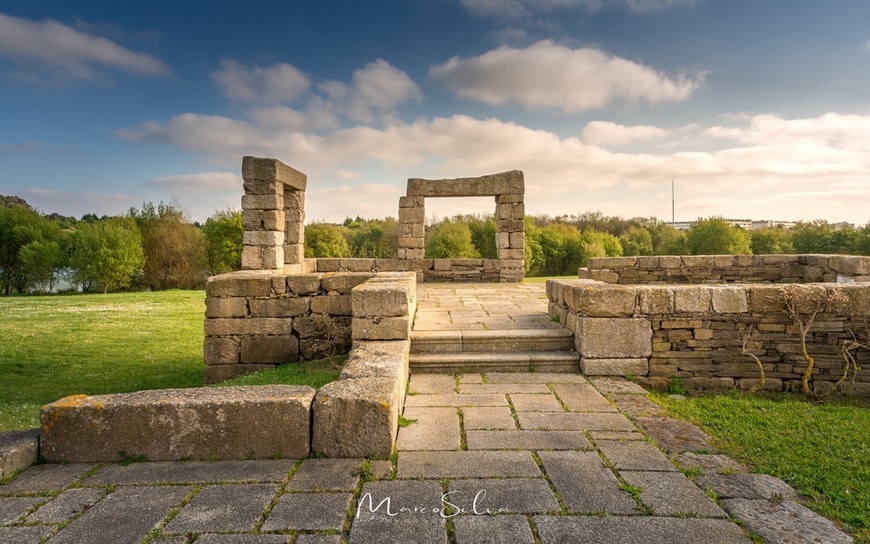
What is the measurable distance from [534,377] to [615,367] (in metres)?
0.89

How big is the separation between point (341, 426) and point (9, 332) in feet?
43.2

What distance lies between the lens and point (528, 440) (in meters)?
3.45

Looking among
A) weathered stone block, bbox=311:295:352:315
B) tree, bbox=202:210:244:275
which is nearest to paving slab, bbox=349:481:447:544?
weathered stone block, bbox=311:295:352:315

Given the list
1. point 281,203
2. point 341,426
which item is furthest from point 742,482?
point 281,203

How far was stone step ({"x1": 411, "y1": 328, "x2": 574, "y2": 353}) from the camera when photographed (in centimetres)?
560

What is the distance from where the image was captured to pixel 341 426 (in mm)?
3189

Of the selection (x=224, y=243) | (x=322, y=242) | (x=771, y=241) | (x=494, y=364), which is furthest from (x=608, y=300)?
(x=771, y=241)

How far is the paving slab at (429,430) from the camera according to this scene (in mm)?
3381

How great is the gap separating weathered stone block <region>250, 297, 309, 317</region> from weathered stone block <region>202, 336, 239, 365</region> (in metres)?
0.53

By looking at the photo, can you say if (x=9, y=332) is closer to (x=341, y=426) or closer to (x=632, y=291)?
(x=341, y=426)

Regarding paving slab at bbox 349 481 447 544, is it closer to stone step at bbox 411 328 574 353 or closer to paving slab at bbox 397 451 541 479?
paving slab at bbox 397 451 541 479

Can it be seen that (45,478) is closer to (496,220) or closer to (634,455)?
(634,455)

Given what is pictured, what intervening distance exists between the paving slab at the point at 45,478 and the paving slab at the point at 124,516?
16.1 inches

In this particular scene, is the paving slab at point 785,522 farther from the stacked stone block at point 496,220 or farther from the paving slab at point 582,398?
the stacked stone block at point 496,220
